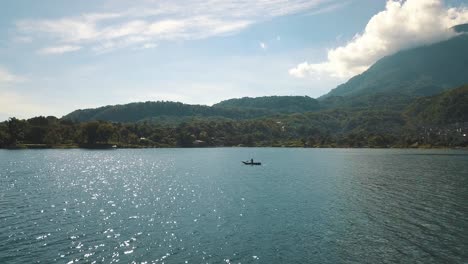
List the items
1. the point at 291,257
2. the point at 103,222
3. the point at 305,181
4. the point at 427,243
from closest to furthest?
1. the point at 291,257
2. the point at 427,243
3. the point at 103,222
4. the point at 305,181

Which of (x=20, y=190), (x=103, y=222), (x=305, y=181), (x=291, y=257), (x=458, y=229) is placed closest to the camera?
(x=291, y=257)

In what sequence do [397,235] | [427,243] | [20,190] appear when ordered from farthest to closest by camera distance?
[20,190] < [397,235] < [427,243]

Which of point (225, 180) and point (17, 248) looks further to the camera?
point (225, 180)

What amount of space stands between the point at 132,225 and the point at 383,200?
2097 inches

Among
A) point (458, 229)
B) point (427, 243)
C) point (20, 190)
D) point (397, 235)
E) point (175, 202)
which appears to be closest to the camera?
point (427, 243)

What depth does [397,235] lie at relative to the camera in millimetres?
50312

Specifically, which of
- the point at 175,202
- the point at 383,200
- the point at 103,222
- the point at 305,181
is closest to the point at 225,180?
the point at 305,181

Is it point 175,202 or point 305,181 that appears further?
point 305,181

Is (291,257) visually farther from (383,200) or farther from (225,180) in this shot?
(225,180)

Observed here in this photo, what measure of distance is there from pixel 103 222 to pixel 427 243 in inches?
1880

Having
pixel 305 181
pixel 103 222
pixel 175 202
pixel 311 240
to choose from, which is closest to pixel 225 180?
pixel 305 181

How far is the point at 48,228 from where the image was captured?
52.5 meters

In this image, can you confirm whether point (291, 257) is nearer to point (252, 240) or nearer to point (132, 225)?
point (252, 240)

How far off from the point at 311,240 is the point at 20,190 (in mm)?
72148
